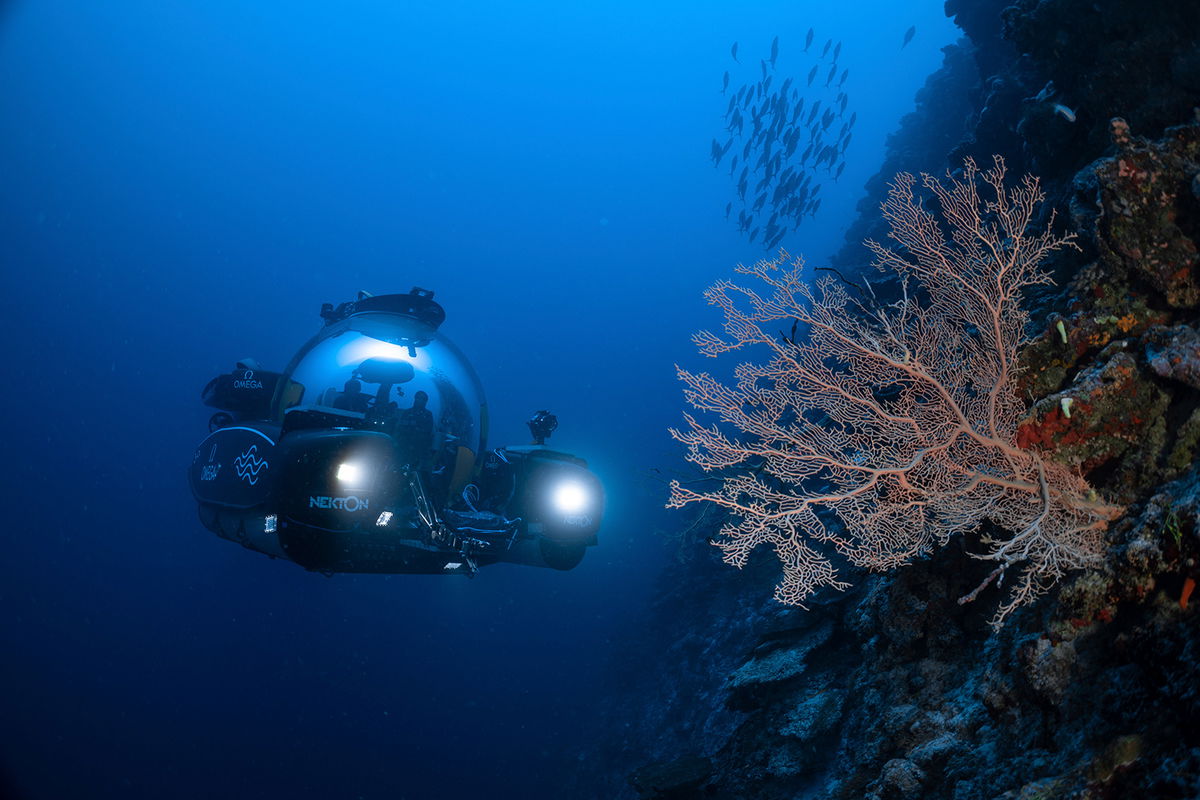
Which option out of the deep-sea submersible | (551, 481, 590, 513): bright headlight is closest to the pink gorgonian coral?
(551, 481, 590, 513): bright headlight

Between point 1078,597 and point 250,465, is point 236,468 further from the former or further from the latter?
point 1078,597

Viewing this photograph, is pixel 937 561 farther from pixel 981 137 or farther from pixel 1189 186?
pixel 981 137

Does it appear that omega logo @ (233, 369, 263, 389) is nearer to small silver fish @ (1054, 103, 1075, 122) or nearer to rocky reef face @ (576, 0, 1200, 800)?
rocky reef face @ (576, 0, 1200, 800)

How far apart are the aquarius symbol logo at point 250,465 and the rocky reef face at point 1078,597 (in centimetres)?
508

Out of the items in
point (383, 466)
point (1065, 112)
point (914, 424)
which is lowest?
point (383, 466)

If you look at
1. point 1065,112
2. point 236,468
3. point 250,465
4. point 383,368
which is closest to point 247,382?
point 236,468

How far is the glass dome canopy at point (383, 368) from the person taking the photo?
16.0 feet

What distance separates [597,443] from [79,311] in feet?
335

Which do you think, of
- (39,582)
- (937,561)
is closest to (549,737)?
(937,561)

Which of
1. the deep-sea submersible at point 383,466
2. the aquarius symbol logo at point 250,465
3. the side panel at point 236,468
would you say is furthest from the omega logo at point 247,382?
the aquarius symbol logo at point 250,465

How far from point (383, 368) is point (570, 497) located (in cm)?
221

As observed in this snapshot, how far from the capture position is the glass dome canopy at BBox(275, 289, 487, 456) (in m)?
A: 4.87

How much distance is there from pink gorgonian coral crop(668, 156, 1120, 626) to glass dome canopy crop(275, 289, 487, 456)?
116 inches

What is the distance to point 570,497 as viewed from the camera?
191 inches
